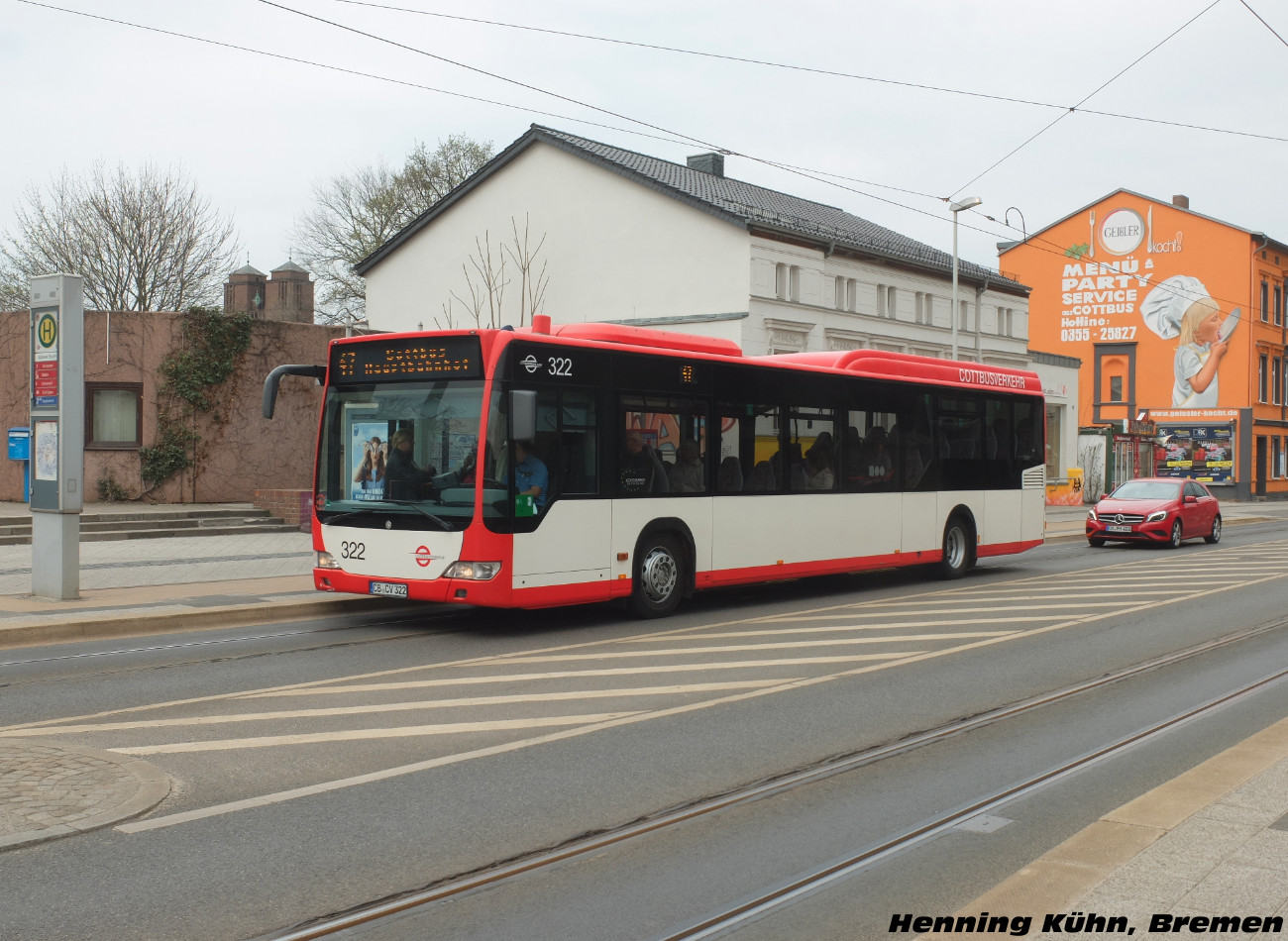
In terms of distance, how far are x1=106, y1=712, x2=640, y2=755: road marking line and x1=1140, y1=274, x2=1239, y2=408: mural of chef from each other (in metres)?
57.5

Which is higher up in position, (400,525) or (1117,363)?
(1117,363)

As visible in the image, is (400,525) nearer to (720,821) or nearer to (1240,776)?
(720,821)

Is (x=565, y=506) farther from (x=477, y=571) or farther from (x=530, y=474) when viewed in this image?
(x=477, y=571)

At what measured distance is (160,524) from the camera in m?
22.2

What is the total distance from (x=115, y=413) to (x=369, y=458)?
1521cm

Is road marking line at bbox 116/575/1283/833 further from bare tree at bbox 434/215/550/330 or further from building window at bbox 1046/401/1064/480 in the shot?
building window at bbox 1046/401/1064/480

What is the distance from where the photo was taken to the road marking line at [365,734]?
6828 millimetres

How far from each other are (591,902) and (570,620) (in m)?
8.55

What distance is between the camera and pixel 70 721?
7.54m

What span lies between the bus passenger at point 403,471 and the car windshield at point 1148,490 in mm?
19021

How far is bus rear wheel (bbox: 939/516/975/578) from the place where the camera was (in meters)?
17.9

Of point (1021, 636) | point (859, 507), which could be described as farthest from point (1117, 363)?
point (1021, 636)

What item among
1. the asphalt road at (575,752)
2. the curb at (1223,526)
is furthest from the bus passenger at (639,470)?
the curb at (1223,526)

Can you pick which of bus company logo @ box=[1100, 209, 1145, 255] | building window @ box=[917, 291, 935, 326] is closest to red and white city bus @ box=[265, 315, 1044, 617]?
building window @ box=[917, 291, 935, 326]
